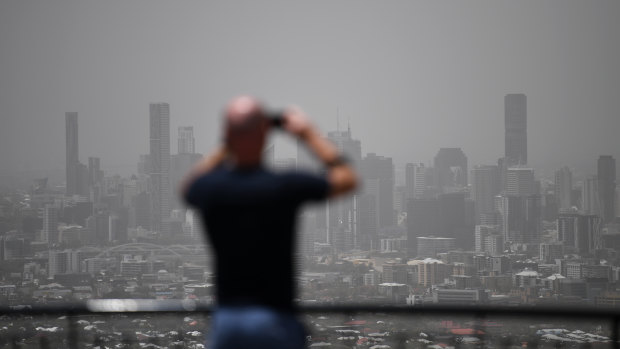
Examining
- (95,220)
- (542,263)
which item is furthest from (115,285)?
(542,263)

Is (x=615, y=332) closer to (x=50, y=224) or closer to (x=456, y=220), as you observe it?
(x=50, y=224)

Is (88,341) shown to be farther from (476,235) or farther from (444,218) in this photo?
(444,218)

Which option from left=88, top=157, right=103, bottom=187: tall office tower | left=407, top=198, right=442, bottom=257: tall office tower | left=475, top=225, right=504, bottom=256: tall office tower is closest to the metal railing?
left=475, top=225, right=504, bottom=256: tall office tower

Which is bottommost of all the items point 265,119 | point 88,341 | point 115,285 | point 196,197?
point 115,285

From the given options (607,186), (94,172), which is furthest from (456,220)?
(94,172)

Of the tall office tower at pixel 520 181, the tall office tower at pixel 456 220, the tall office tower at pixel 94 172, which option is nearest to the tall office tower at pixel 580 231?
the tall office tower at pixel 456 220
